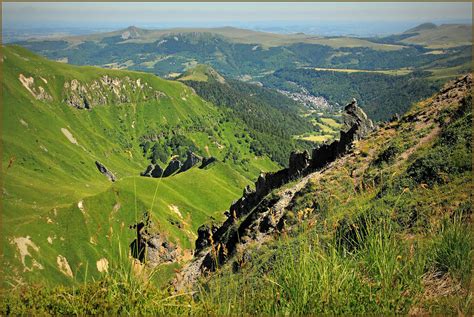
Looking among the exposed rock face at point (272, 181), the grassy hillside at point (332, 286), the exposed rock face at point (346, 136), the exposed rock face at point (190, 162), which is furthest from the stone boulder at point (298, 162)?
the exposed rock face at point (190, 162)

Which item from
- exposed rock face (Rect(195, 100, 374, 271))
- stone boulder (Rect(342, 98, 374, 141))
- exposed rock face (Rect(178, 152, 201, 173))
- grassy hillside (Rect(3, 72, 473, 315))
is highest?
grassy hillside (Rect(3, 72, 473, 315))

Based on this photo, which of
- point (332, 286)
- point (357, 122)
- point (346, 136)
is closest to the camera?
point (332, 286)

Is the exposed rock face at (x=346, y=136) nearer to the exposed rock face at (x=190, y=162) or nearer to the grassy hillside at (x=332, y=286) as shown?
the grassy hillside at (x=332, y=286)

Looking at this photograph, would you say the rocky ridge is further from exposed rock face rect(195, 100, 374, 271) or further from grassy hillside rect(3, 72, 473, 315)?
grassy hillside rect(3, 72, 473, 315)

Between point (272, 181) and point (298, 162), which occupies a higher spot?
point (298, 162)

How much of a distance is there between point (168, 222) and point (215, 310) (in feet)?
344

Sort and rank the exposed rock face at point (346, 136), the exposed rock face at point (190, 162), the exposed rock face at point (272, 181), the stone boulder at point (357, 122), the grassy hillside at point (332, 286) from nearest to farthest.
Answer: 1. the grassy hillside at point (332, 286)
2. the exposed rock face at point (272, 181)
3. the exposed rock face at point (346, 136)
4. the stone boulder at point (357, 122)
5. the exposed rock face at point (190, 162)

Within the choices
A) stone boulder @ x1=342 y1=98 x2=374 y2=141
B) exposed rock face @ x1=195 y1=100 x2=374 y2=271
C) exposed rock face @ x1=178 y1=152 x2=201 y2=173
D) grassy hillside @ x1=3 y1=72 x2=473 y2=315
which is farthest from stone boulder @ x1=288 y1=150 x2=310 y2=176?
exposed rock face @ x1=178 y1=152 x2=201 y2=173

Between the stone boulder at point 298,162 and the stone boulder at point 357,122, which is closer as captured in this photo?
the stone boulder at point 357,122

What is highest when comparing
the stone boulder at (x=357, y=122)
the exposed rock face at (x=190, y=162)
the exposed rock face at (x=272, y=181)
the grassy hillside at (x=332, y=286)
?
the grassy hillside at (x=332, y=286)

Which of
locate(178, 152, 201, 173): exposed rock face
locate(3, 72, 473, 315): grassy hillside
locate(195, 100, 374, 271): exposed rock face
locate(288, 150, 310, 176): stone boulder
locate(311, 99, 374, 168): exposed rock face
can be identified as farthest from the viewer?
locate(178, 152, 201, 173): exposed rock face

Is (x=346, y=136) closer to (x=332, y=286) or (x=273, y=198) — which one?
(x=273, y=198)

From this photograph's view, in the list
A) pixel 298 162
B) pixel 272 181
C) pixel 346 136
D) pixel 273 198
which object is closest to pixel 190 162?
pixel 272 181

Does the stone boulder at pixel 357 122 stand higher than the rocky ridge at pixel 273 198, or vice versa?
the stone boulder at pixel 357 122
